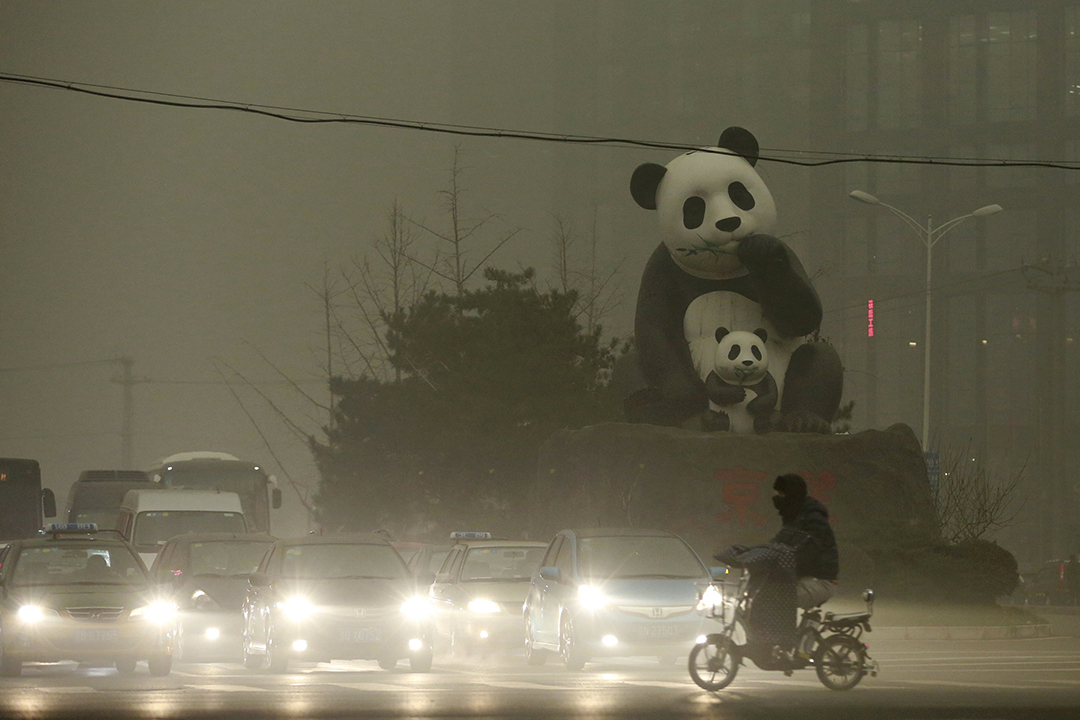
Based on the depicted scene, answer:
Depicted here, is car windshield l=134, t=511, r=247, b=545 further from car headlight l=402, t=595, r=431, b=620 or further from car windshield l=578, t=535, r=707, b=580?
car windshield l=578, t=535, r=707, b=580

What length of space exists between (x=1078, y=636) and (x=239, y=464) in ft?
63.5


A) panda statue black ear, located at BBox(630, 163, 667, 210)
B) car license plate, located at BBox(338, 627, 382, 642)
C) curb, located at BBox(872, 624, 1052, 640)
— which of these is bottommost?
curb, located at BBox(872, 624, 1052, 640)

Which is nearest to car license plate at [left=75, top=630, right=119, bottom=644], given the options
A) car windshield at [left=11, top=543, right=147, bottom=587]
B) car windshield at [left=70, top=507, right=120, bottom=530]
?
car windshield at [left=11, top=543, right=147, bottom=587]

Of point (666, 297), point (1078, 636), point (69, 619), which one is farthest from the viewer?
point (666, 297)

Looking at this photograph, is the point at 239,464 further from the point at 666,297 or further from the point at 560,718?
→ the point at 560,718

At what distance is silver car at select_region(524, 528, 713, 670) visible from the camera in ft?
55.9

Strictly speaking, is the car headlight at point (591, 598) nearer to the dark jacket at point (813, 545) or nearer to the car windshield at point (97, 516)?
the dark jacket at point (813, 545)

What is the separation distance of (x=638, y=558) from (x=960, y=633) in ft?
26.9

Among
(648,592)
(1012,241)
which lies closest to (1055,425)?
(1012,241)

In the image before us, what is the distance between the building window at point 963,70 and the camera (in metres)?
74.2

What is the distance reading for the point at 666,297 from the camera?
28172 mm

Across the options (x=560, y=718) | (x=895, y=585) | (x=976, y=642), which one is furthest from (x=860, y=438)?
(x=560, y=718)

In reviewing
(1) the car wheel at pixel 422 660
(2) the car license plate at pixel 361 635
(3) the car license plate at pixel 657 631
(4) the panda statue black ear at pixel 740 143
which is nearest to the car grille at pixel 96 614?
(2) the car license plate at pixel 361 635

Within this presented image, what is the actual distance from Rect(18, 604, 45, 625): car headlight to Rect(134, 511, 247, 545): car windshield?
1185cm
